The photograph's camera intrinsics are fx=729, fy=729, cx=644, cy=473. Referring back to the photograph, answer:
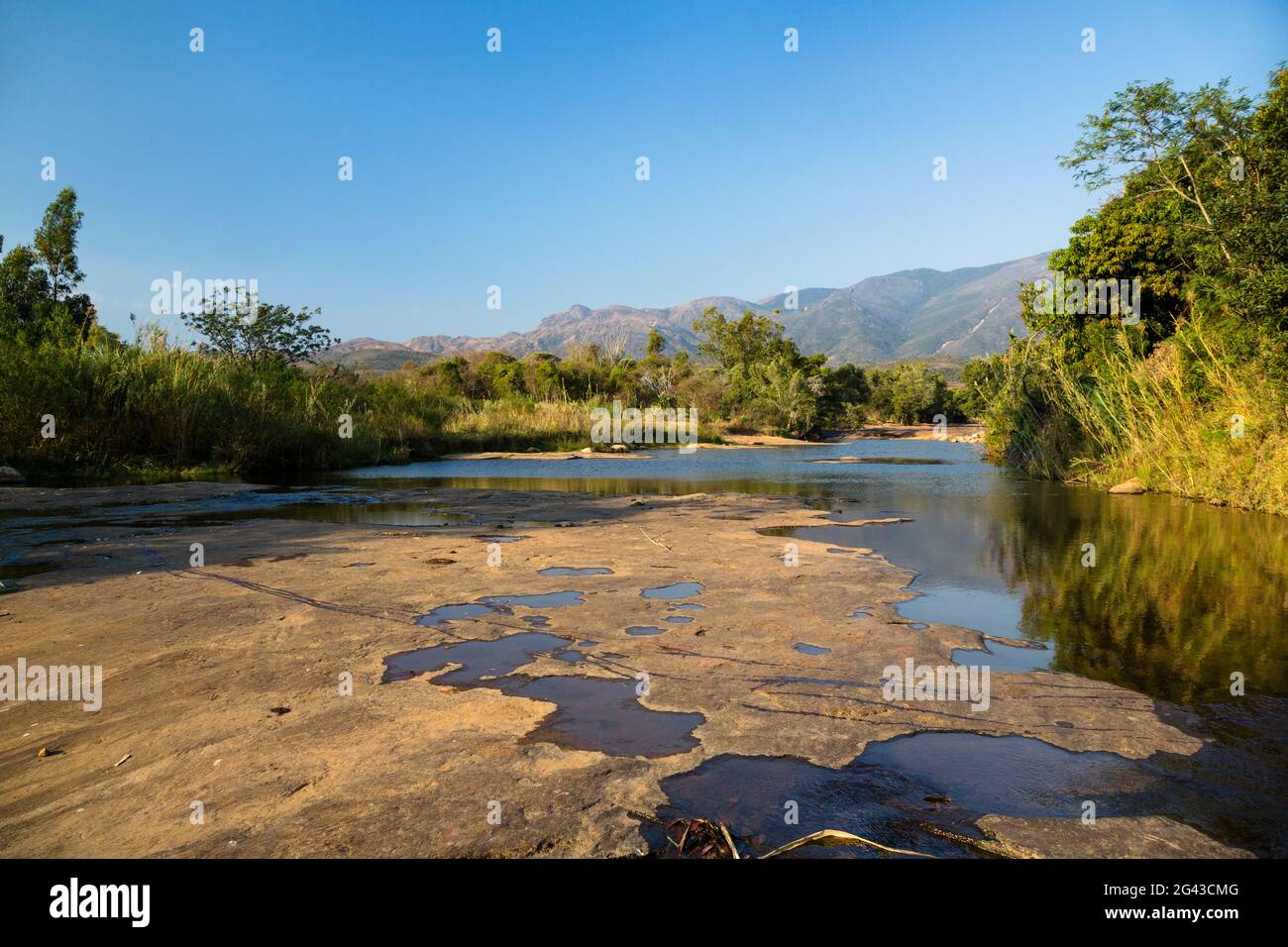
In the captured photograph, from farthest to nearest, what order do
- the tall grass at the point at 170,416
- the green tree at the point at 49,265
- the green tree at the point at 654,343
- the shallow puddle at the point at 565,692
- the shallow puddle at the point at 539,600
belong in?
the green tree at the point at 654,343
the green tree at the point at 49,265
the tall grass at the point at 170,416
the shallow puddle at the point at 539,600
the shallow puddle at the point at 565,692

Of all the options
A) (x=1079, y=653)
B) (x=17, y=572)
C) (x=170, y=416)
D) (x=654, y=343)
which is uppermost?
(x=654, y=343)

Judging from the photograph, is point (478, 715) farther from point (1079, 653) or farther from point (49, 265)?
point (49, 265)

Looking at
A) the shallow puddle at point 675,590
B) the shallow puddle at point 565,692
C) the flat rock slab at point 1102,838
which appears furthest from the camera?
the shallow puddle at point 675,590

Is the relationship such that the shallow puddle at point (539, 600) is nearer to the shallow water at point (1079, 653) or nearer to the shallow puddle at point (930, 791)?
the shallow water at point (1079, 653)

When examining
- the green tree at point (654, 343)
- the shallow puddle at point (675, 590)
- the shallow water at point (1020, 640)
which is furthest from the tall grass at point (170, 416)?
the green tree at point (654, 343)

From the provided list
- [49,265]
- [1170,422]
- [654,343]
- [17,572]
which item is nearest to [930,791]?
[17,572]

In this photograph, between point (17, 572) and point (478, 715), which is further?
point (17, 572)

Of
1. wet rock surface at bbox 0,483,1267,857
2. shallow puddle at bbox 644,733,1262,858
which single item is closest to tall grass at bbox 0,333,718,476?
wet rock surface at bbox 0,483,1267,857

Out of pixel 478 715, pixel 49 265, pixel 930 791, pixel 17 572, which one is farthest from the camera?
pixel 49 265

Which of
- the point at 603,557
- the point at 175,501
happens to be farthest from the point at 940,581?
the point at 175,501

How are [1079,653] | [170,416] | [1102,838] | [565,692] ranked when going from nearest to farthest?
[1102,838] → [565,692] → [1079,653] → [170,416]

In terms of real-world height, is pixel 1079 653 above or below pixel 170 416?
below

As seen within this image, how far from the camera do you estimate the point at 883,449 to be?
36.4 meters

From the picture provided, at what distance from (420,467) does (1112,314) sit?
73.2ft
